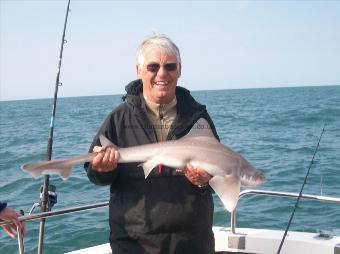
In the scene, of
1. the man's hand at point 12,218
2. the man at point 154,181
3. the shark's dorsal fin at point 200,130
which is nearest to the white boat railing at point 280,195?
the man at point 154,181

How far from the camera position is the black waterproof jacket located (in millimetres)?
3088

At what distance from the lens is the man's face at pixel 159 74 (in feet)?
10.3

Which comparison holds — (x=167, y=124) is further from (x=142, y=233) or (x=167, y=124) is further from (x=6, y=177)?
(x=6, y=177)

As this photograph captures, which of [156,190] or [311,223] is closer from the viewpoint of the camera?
[156,190]

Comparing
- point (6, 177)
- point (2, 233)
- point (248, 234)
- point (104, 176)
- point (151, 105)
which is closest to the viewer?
point (104, 176)

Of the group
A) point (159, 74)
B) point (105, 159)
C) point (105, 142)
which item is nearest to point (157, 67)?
point (159, 74)

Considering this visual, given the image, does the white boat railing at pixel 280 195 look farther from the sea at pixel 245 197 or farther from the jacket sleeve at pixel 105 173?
the jacket sleeve at pixel 105 173

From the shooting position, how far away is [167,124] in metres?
3.29

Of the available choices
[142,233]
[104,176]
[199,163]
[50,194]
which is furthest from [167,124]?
[50,194]

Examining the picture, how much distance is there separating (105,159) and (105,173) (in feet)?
0.49

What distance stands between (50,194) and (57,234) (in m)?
4.08

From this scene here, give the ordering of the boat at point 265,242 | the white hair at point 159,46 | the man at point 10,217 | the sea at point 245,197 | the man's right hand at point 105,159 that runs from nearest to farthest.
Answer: the man's right hand at point 105,159
the white hair at point 159,46
the man at point 10,217
the boat at point 265,242
the sea at point 245,197

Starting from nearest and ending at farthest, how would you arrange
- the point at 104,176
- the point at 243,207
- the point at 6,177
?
the point at 104,176, the point at 243,207, the point at 6,177

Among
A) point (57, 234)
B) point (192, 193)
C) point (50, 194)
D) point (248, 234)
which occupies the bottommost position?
point (57, 234)
